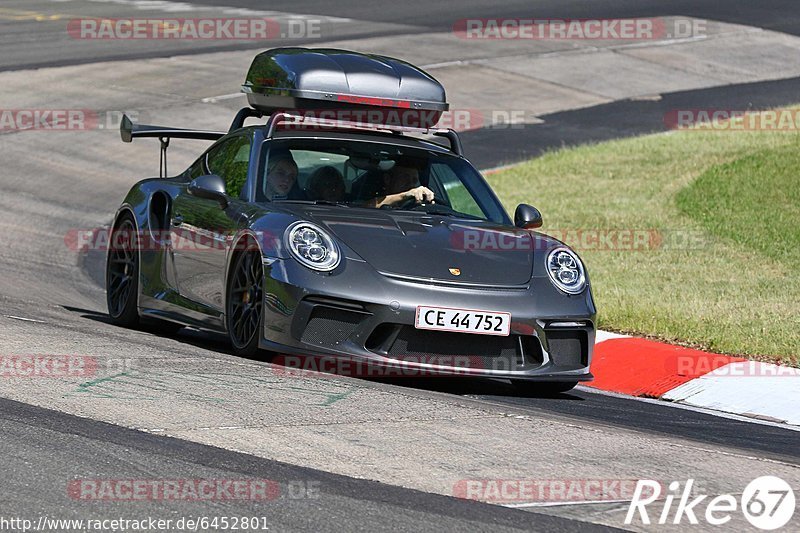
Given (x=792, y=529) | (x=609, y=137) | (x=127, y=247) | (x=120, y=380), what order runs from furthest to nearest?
(x=609, y=137), (x=127, y=247), (x=120, y=380), (x=792, y=529)

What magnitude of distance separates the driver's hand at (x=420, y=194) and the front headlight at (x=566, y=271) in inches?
40.1

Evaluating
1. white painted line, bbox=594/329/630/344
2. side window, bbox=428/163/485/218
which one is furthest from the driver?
white painted line, bbox=594/329/630/344

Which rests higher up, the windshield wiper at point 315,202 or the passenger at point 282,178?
the passenger at point 282,178

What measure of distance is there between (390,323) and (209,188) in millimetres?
1581

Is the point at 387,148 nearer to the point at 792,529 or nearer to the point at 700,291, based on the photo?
the point at 700,291

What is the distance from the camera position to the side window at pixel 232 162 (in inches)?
348

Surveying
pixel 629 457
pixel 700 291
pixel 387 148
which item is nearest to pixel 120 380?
pixel 629 457

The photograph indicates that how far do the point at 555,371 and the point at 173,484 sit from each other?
332 cm

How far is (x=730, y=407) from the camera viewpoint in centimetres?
817

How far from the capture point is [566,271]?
26.5 ft

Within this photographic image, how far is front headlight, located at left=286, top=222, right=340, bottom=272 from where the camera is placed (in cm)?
759

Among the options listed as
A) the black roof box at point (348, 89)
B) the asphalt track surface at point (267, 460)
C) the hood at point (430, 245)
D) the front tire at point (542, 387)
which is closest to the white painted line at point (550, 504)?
the asphalt track surface at point (267, 460)

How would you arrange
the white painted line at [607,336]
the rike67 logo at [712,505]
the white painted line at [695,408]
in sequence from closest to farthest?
the rike67 logo at [712,505] < the white painted line at [695,408] < the white painted line at [607,336]

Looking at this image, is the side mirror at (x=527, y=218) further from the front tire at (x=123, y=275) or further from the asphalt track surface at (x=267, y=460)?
the front tire at (x=123, y=275)
